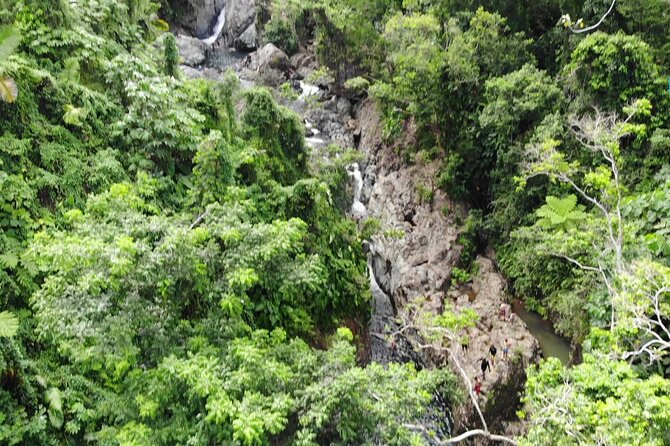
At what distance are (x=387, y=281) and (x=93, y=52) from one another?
10.4m

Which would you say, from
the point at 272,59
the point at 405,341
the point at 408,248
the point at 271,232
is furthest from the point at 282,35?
the point at 271,232

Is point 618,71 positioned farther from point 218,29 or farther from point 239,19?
point 218,29

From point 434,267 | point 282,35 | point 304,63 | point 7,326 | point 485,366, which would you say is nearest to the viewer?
point 7,326

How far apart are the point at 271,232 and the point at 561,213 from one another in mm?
9258

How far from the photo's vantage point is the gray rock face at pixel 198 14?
91.9 feet

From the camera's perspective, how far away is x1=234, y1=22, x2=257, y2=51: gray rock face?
92.7 ft

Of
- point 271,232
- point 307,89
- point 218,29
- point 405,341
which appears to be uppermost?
point 218,29

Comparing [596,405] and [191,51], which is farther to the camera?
[191,51]

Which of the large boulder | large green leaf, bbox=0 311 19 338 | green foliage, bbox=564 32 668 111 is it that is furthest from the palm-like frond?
the large boulder

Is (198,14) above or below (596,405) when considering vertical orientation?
above

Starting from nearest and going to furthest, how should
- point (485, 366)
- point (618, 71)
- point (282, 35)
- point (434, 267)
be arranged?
point (485, 366), point (618, 71), point (434, 267), point (282, 35)

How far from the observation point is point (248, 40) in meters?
28.3

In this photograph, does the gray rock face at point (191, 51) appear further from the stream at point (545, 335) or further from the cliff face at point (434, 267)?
the stream at point (545, 335)

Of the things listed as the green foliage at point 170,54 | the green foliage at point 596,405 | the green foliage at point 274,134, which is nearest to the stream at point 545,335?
the green foliage at point 596,405
